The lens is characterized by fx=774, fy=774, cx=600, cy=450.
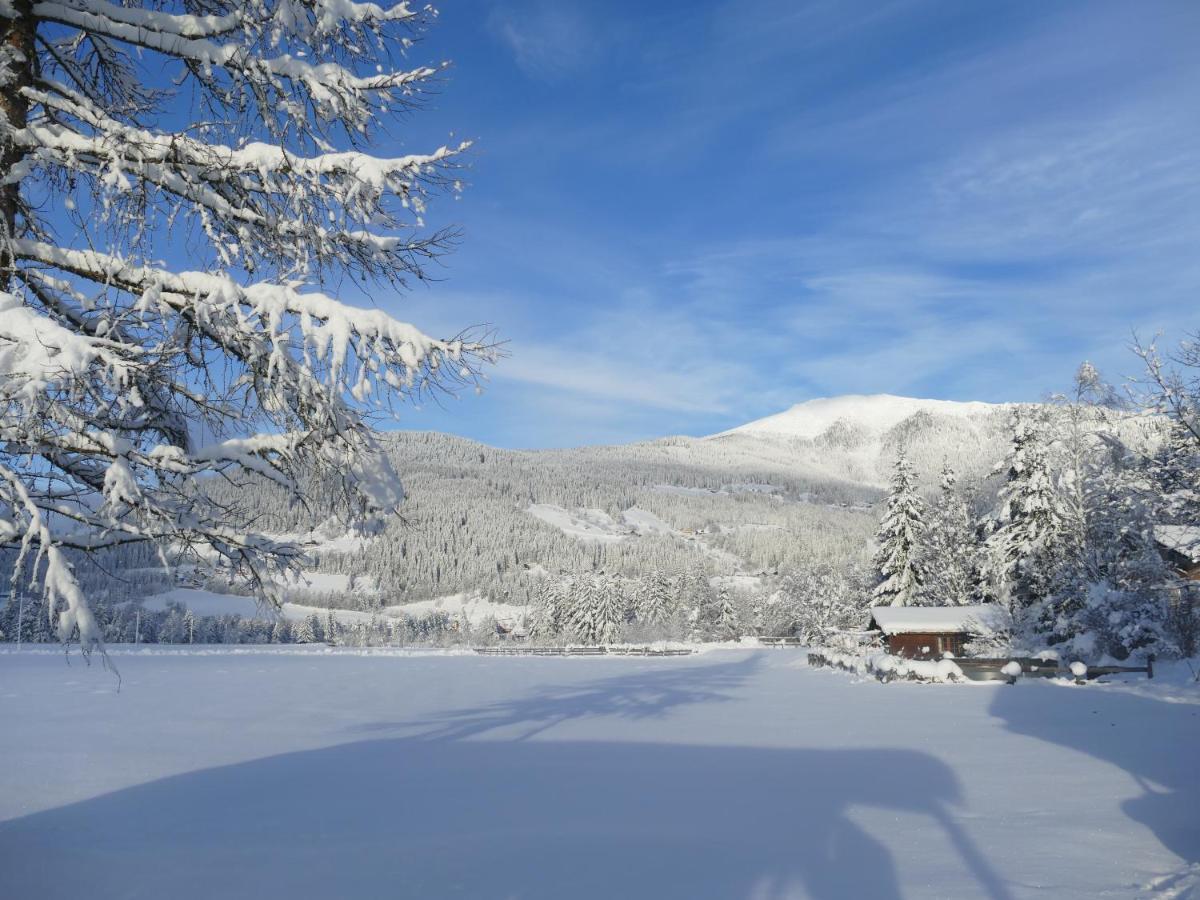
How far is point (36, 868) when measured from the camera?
563cm

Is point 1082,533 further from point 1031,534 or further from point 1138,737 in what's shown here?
point 1138,737

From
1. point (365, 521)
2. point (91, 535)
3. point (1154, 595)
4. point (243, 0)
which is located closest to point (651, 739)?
point (365, 521)

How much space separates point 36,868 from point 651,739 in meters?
8.75

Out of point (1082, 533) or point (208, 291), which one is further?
point (1082, 533)

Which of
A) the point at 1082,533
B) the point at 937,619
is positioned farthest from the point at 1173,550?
the point at 937,619

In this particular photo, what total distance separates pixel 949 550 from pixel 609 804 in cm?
4318

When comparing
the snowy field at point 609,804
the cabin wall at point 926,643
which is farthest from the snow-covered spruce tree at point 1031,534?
the snowy field at point 609,804

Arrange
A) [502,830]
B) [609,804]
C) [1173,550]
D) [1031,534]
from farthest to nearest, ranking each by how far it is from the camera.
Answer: [1031,534] → [1173,550] → [609,804] → [502,830]

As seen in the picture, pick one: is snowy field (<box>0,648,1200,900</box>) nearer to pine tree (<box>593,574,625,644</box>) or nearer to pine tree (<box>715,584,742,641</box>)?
pine tree (<box>593,574,625,644</box>)

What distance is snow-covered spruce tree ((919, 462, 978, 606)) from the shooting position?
1721 inches

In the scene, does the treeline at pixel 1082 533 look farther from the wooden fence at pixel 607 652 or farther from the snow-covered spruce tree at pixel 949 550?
the wooden fence at pixel 607 652

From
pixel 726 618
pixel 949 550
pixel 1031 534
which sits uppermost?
pixel 1031 534

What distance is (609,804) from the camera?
25.9 ft

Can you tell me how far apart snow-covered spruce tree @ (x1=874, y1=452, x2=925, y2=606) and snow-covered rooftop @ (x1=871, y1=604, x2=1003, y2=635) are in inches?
168
